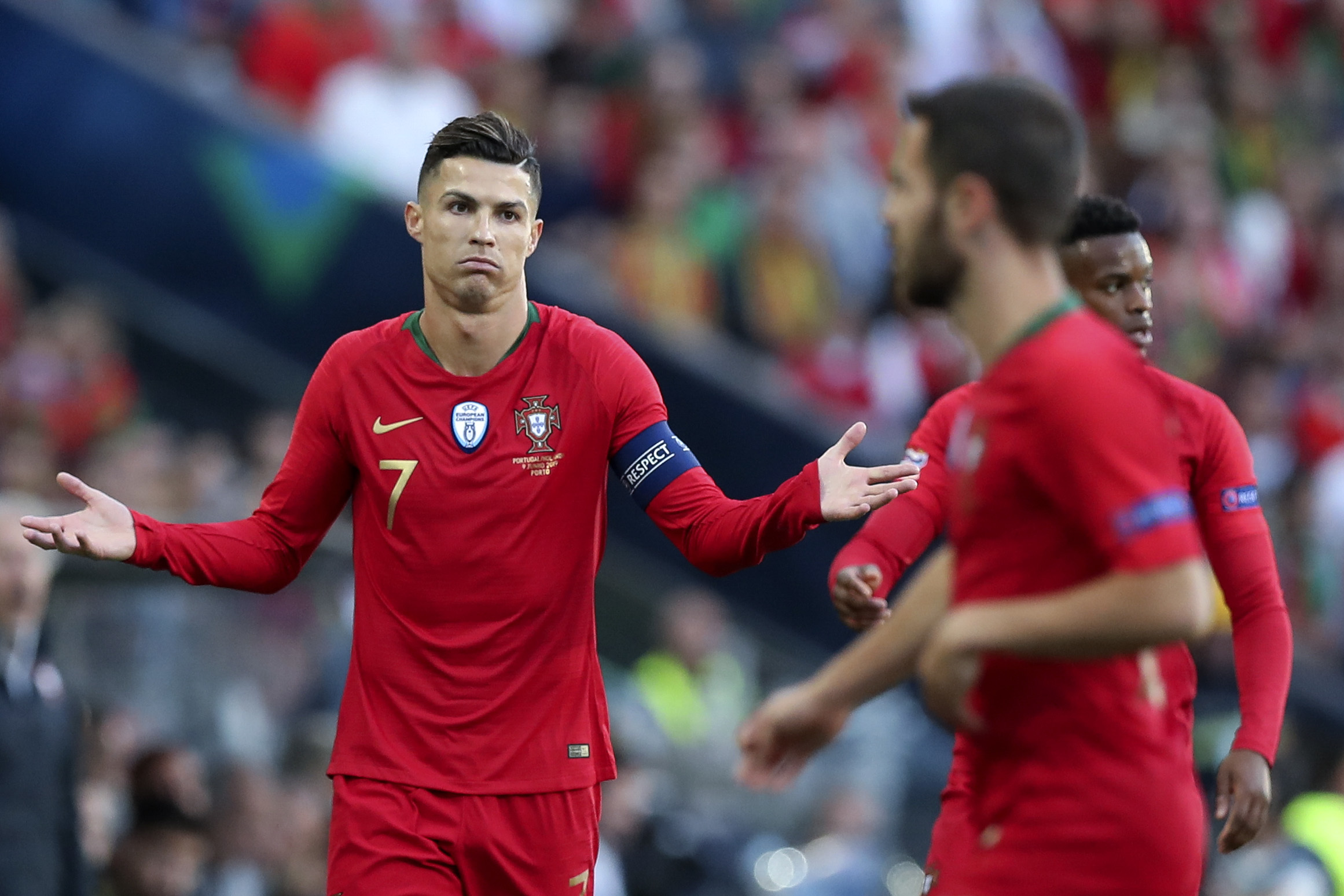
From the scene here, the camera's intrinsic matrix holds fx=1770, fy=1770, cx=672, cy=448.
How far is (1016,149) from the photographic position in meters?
3.20

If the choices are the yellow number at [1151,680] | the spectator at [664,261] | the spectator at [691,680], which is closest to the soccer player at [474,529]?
the yellow number at [1151,680]

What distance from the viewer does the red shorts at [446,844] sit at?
4477mm

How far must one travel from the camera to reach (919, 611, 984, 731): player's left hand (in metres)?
3.15

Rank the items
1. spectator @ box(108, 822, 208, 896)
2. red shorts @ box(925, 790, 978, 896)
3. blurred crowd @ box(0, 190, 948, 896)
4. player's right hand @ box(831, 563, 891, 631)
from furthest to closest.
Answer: spectator @ box(108, 822, 208, 896), blurred crowd @ box(0, 190, 948, 896), player's right hand @ box(831, 563, 891, 631), red shorts @ box(925, 790, 978, 896)

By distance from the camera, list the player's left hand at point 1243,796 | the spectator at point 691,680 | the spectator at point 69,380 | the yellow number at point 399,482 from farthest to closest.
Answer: the spectator at point 691,680
the spectator at point 69,380
the yellow number at point 399,482
the player's left hand at point 1243,796

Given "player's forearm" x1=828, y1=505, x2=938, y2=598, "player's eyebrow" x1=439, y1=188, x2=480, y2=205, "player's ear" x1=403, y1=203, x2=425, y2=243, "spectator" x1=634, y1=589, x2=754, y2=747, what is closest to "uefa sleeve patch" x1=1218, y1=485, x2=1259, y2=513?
"player's forearm" x1=828, y1=505, x2=938, y2=598

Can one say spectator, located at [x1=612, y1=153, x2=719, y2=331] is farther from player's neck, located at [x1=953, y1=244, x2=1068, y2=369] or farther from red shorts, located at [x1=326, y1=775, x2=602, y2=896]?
player's neck, located at [x1=953, y1=244, x2=1068, y2=369]

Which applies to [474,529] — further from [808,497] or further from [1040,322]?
[1040,322]

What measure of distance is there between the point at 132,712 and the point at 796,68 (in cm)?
870

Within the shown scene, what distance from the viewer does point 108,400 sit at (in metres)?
9.42

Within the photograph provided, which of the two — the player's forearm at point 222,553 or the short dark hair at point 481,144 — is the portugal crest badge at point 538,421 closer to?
the short dark hair at point 481,144

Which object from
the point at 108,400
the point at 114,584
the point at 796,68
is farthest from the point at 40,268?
the point at 796,68

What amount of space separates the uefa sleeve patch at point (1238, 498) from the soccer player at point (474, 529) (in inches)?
34.8

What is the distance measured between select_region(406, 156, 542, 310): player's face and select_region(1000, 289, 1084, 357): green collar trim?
74.0 inches
